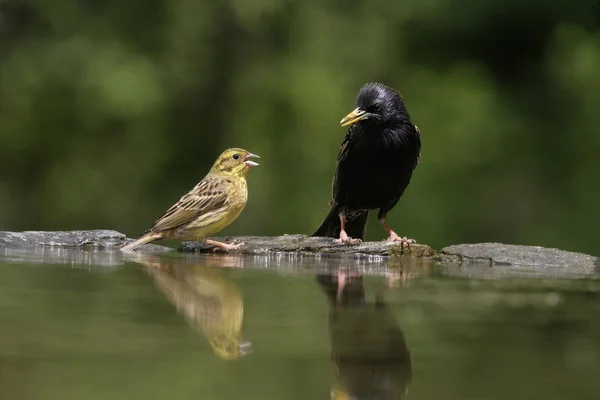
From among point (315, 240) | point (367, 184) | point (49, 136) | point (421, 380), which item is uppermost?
point (49, 136)

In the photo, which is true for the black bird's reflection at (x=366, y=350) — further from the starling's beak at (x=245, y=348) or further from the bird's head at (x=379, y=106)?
the bird's head at (x=379, y=106)

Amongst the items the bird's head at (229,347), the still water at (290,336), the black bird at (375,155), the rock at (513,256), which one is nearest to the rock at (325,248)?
the rock at (513,256)

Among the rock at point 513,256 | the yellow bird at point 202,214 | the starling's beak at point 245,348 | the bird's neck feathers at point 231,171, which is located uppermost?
the bird's neck feathers at point 231,171

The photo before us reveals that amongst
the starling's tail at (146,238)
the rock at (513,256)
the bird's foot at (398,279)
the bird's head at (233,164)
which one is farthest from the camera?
the bird's head at (233,164)

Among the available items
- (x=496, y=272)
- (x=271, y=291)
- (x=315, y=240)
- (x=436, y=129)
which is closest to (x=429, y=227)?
(x=436, y=129)

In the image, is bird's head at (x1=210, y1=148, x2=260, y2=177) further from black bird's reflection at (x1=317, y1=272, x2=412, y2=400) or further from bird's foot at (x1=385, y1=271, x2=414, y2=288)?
black bird's reflection at (x1=317, y1=272, x2=412, y2=400)

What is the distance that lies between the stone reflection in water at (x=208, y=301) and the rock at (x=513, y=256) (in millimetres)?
1131

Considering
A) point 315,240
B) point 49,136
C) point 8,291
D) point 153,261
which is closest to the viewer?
point 8,291

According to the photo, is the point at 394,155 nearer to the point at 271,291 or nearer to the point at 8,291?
the point at 271,291

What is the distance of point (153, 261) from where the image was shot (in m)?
3.23

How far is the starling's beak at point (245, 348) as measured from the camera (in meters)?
1.46

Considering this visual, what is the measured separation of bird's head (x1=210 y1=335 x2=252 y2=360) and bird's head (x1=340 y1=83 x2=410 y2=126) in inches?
113

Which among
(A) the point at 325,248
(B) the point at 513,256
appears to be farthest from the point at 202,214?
(B) the point at 513,256

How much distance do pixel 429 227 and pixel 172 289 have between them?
6073 mm
